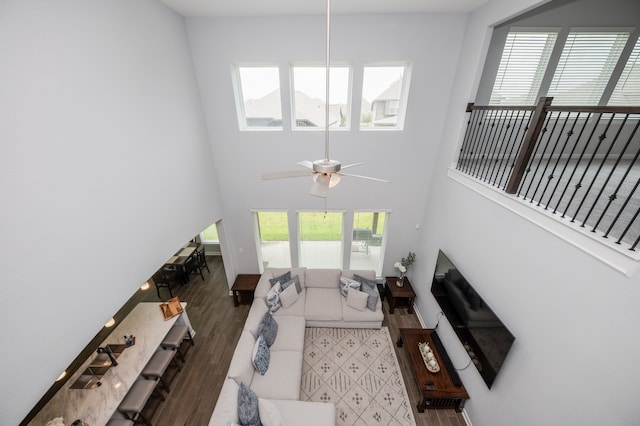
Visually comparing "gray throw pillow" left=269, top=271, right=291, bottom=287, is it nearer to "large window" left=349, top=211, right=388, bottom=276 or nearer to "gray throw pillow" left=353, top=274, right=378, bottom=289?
"gray throw pillow" left=353, top=274, right=378, bottom=289

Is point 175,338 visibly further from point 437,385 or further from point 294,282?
point 437,385

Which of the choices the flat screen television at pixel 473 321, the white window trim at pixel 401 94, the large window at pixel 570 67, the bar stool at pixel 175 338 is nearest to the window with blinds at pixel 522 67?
the large window at pixel 570 67

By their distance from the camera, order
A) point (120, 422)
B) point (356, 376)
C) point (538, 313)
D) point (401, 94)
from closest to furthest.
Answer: point (538, 313), point (120, 422), point (356, 376), point (401, 94)

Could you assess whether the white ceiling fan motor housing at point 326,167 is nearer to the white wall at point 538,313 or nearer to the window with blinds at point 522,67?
the white wall at point 538,313

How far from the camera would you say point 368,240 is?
601cm

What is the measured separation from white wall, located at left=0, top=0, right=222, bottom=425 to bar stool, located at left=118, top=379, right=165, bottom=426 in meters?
1.45

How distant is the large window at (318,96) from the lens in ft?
14.7

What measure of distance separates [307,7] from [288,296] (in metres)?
5.38

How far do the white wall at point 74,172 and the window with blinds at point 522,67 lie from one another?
→ 225 inches

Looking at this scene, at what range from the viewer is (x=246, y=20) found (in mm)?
4012

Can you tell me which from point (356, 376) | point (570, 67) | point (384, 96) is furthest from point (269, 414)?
point (570, 67)

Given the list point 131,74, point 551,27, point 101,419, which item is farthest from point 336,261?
point 551,27

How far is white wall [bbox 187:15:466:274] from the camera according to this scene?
4.03 meters

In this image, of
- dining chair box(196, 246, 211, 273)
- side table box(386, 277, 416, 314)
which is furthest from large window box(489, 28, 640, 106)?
dining chair box(196, 246, 211, 273)
